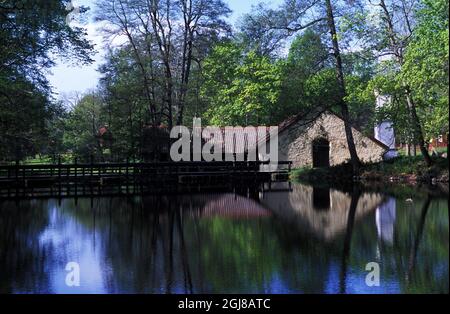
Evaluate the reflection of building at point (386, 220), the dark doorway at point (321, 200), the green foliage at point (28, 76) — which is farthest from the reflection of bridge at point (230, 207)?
the green foliage at point (28, 76)

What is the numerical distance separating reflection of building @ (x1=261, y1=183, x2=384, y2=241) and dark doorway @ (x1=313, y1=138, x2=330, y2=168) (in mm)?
14805

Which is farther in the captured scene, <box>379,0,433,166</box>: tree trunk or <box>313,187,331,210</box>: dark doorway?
<box>379,0,433,166</box>: tree trunk

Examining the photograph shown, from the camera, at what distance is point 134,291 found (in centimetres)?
789

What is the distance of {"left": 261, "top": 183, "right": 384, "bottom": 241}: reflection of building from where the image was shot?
1383 cm

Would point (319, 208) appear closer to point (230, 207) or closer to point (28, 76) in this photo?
point (230, 207)

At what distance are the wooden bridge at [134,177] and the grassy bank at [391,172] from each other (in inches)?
130

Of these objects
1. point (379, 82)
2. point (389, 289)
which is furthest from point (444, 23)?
point (389, 289)

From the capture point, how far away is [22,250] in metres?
11.3

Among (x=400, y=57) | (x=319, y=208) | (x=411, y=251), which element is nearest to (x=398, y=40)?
(x=400, y=57)

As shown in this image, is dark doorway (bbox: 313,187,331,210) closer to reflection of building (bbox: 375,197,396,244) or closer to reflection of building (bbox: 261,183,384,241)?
reflection of building (bbox: 261,183,384,241)

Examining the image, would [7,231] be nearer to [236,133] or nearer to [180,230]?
[180,230]

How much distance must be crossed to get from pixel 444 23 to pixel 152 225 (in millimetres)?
16550

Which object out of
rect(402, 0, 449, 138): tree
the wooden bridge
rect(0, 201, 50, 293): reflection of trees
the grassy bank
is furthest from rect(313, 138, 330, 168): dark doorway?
rect(0, 201, 50, 293): reflection of trees

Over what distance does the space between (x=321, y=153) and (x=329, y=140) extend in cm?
128
